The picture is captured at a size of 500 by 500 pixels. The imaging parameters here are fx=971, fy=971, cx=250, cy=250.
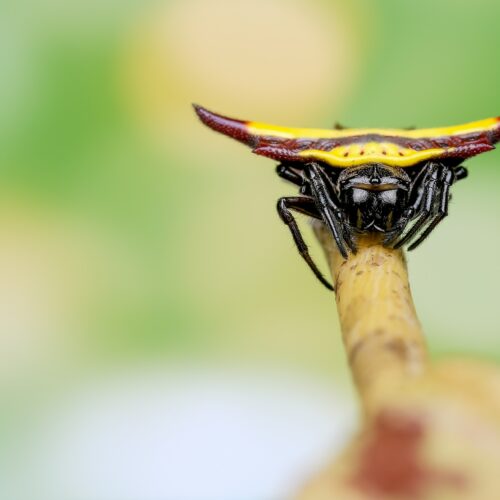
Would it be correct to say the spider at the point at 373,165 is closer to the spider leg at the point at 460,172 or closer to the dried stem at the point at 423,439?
the spider leg at the point at 460,172

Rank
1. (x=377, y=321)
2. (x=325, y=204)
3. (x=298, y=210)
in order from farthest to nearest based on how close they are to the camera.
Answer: (x=298, y=210) → (x=325, y=204) → (x=377, y=321)

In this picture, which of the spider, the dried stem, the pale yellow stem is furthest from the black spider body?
the dried stem

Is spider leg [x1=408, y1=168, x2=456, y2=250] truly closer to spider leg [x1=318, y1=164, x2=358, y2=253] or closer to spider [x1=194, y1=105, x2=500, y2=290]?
spider [x1=194, y1=105, x2=500, y2=290]

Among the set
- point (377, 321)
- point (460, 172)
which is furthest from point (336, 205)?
point (377, 321)

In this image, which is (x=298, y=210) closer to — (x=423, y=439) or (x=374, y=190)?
(x=374, y=190)

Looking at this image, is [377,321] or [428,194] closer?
[377,321]

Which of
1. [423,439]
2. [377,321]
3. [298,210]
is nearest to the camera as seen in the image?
[423,439]

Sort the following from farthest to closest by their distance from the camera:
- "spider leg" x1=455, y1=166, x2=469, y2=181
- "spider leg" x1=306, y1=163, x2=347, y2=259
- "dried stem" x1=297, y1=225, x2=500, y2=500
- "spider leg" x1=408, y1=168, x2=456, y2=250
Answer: "spider leg" x1=455, y1=166, x2=469, y2=181 → "spider leg" x1=408, y1=168, x2=456, y2=250 → "spider leg" x1=306, y1=163, x2=347, y2=259 → "dried stem" x1=297, y1=225, x2=500, y2=500

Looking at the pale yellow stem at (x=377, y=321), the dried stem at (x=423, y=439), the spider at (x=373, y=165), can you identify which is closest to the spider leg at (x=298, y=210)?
the spider at (x=373, y=165)
